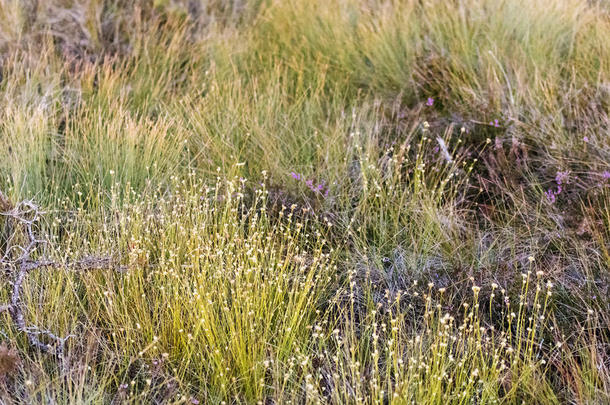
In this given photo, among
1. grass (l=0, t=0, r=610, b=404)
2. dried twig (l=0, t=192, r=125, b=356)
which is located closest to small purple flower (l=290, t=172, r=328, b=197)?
grass (l=0, t=0, r=610, b=404)

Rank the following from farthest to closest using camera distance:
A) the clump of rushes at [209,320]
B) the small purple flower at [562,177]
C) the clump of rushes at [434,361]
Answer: the small purple flower at [562,177] < the clump of rushes at [209,320] < the clump of rushes at [434,361]

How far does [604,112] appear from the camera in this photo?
375cm

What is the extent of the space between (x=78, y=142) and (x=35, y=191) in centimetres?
41

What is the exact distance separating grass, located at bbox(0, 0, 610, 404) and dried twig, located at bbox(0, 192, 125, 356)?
0.13 ft

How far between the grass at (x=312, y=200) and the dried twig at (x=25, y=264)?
0.04 meters

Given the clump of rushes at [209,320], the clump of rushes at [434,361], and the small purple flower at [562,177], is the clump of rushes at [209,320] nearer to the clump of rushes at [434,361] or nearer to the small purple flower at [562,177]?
the clump of rushes at [434,361]

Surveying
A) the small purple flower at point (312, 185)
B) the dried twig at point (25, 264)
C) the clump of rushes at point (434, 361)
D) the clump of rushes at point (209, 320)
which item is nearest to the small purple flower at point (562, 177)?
the clump of rushes at point (434, 361)

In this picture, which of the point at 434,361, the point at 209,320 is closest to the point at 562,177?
the point at 434,361

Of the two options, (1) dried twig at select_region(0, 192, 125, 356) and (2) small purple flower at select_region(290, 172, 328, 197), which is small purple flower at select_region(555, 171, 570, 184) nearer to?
(2) small purple flower at select_region(290, 172, 328, 197)

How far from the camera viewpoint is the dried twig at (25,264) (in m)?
2.64

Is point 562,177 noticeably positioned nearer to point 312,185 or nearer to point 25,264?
point 312,185

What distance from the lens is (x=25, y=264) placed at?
282 centimetres

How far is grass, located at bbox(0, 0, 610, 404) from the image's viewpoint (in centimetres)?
257

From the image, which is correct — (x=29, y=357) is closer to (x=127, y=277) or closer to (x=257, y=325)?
(x=127, y=277)
